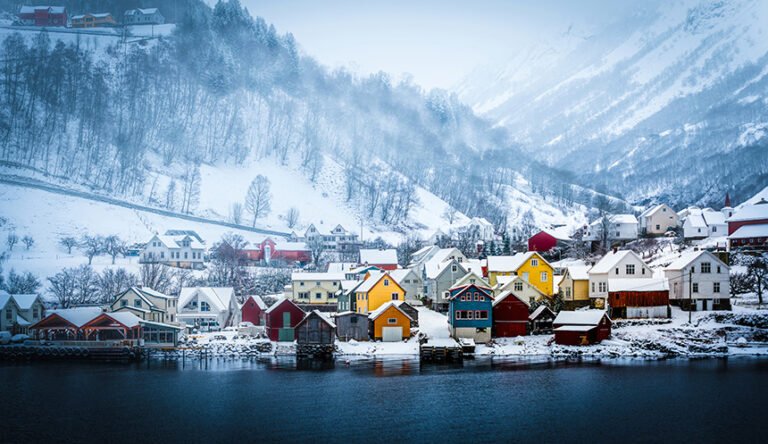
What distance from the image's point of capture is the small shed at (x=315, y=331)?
2052 inches

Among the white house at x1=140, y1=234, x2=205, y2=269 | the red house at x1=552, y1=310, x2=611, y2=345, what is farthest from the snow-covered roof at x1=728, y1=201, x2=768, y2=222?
the white house at x1=140, y1=234, x2=205, y2=269

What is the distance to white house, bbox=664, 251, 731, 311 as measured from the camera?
5650cm

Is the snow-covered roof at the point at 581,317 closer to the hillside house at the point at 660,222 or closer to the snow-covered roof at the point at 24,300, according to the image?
the hillside house at the point at 660,222

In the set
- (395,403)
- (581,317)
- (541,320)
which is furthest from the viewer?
(541,320)

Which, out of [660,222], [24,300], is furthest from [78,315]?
[660,222]

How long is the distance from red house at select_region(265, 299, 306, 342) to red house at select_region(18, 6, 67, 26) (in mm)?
129494

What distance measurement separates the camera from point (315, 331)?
5228 centimetres

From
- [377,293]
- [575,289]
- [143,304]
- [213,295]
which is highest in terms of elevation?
[575,289]

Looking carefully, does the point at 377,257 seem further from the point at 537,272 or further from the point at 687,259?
the point at 687,259

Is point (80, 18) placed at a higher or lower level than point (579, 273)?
higher

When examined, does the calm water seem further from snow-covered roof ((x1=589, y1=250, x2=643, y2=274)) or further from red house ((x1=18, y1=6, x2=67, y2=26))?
red house ((x1=18, y1=6, x2=67, y2=26))

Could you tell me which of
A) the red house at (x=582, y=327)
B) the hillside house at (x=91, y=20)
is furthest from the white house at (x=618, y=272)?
the hillside house at (x=91, y=20)

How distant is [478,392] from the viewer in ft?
129

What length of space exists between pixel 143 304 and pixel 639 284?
39.6 meters
